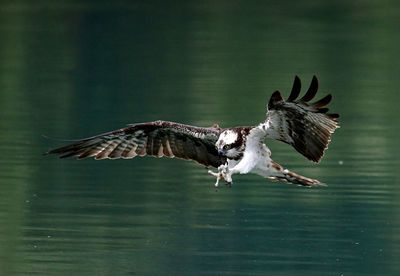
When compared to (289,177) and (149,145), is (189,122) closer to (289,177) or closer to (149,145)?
A: (149,145)

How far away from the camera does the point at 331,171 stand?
18703 mm

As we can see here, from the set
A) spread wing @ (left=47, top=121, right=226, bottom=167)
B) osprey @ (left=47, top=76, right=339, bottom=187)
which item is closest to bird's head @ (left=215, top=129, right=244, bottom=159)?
osprey @ (left=47, top=76, right=339, bottom=187)

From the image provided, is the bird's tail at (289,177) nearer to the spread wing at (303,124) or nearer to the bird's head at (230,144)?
the spread wing at (303,124)

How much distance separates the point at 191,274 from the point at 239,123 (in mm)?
9161

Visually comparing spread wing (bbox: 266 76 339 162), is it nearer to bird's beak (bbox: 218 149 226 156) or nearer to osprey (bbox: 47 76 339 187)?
osprey (bbox: 47 76 339 187)

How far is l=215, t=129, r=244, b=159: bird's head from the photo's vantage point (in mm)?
13523

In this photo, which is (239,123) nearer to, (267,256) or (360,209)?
(360,209)

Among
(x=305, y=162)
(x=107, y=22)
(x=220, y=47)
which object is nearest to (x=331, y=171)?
(x=305, y=162)

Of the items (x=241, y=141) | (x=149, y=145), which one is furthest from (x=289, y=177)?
(x=149, y=145)

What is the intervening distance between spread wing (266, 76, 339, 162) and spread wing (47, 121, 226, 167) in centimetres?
108

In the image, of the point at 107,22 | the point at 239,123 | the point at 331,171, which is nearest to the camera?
the point at 331,171

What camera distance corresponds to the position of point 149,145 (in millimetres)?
14891

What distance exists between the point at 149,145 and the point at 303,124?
1979mm

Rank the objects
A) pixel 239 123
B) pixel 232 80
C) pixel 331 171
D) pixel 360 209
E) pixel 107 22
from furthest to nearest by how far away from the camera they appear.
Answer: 1. pixel 107 22
2. pixel 232 80
3. pixel 239 123
4. pixel 331 171
5. pixel 360 209
